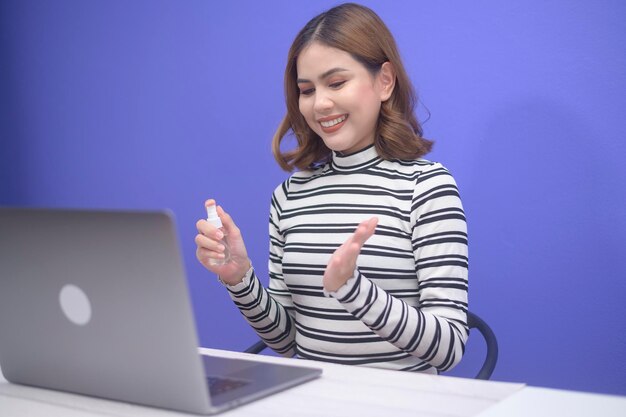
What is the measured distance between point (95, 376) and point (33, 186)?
2.49 metres

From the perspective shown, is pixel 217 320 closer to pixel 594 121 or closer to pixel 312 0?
pixel 312 0

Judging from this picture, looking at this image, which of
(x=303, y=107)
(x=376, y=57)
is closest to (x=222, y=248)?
(x=303, y=107)

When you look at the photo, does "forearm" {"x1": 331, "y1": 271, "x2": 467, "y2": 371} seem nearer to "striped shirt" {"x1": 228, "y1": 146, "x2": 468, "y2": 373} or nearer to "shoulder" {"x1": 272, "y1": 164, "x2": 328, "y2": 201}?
"striped shirt" {"x1": 228, "y1": 146, "x2": 468, "y2": 373}

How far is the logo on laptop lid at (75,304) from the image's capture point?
1.02m

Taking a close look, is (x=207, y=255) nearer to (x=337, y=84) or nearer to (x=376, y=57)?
(x=337, y=84)

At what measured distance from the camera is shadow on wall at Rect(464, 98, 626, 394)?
1.88 m

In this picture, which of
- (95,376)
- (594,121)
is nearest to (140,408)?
(95,376)

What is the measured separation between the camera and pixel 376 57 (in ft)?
5.48

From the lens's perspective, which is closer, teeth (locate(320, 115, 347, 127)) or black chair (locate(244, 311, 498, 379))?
black chair (locate(244, 311, 498, 379))

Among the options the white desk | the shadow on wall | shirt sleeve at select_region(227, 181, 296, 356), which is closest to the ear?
shirt sleeve at select_region(227, 181, 296, 356)

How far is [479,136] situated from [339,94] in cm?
59

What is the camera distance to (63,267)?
102 centimetres

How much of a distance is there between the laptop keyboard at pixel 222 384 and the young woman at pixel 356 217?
0.34 m

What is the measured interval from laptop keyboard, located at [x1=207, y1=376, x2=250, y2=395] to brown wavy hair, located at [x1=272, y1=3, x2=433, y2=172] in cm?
74
